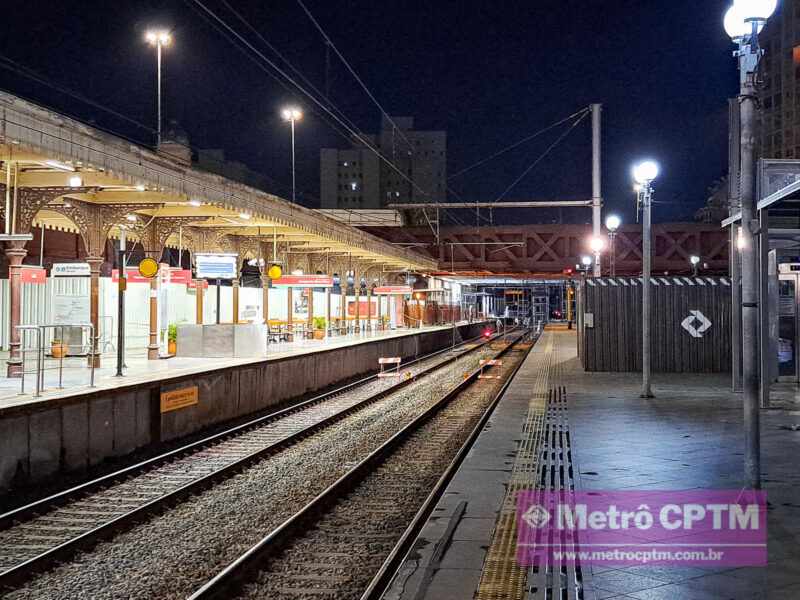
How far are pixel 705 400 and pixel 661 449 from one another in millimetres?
6230

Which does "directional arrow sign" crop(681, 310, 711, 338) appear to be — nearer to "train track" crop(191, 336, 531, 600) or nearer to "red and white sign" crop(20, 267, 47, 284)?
"train track" crop(191, 336, 531, 600)

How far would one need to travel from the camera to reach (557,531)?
281 inches

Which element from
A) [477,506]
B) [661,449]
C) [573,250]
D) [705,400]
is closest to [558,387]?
[705,400]

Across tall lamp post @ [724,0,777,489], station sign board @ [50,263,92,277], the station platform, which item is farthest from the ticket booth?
station sign board @ [50,263,92,277]

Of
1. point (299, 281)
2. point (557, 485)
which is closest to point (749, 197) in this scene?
point (557, 485)

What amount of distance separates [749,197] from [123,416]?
9.67 meters

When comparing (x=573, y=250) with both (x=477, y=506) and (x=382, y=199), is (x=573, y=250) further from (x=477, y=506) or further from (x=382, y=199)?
(x=382, y=199)

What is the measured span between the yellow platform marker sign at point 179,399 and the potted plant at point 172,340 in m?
6.07

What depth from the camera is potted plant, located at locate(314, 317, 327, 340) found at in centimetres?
3212

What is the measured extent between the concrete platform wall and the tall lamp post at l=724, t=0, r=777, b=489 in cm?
863

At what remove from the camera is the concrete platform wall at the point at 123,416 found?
10766 millimetres

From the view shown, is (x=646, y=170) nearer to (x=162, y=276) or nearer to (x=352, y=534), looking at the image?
(x=162, y=276)

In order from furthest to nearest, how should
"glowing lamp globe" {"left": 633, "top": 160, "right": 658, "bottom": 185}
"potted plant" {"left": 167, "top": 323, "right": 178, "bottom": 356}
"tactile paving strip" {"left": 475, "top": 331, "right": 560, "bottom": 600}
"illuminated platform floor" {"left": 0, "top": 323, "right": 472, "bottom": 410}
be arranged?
"potted plant" {"left": 167, "top": 323, "right": 178, "bottom": 356} < "glowing lamp globe" {"left": 633, "top": 160, "right": 658, "bottom": 185} < "illuminated platform floor" {"left": 0, "top": 323, "right": 472, "bottom": 410} < "tactile paving strip" {"left": 475, "top": 331, "right": 560, "bottom": 600}

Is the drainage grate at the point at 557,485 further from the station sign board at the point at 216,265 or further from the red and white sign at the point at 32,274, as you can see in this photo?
the red and white sign at the point at 32,274
